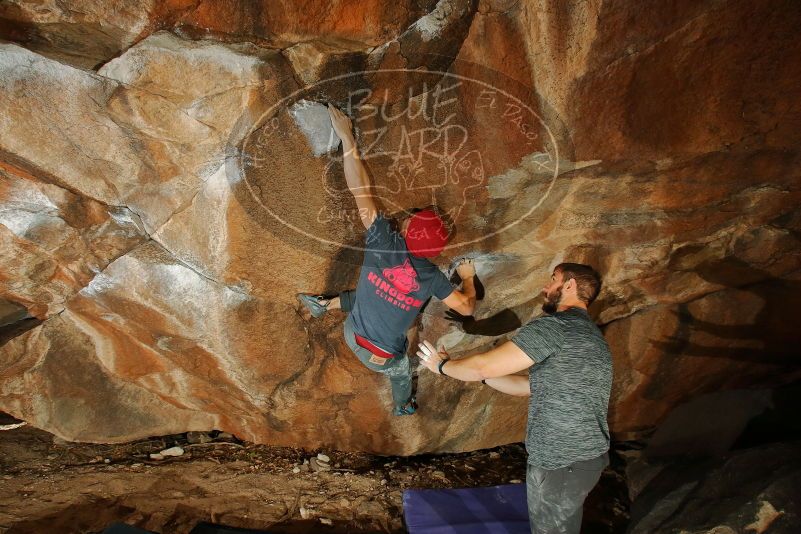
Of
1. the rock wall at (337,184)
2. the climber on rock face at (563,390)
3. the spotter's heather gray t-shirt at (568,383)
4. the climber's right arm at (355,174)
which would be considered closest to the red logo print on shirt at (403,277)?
the climber's right arm at (355,174)

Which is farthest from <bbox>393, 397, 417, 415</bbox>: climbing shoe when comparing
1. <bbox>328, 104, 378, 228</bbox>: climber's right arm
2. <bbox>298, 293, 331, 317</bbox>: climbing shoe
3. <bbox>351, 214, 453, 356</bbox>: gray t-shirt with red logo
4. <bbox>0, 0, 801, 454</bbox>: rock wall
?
<bbox>328, 104, 378, 228</bbox>: climber's right arm

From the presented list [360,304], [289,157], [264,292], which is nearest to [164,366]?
[264,292]

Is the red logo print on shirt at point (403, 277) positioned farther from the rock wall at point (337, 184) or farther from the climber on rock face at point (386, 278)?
the rock wall at point (337, 184)

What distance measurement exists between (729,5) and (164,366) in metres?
4.40

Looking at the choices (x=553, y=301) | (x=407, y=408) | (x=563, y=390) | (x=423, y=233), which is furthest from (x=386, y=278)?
(x=407, y=408)

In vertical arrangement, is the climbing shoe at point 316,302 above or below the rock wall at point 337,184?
below

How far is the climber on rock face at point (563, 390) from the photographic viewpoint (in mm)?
2322

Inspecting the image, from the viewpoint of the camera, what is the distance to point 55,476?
12.5 ft

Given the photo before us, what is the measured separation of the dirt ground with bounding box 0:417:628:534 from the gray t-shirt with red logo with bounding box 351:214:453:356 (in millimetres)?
1596

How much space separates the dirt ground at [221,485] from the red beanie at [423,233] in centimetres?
228

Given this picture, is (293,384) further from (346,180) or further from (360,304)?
(346,180)

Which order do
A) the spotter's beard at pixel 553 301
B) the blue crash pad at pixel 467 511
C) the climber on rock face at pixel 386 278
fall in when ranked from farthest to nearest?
the blue crash pad at pixel 467 511 < the climber on rock face at pixel 386 278 < the spotter's beard at pixel 553 301

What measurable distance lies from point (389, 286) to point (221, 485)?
2420mm

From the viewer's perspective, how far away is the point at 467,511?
3805mm
